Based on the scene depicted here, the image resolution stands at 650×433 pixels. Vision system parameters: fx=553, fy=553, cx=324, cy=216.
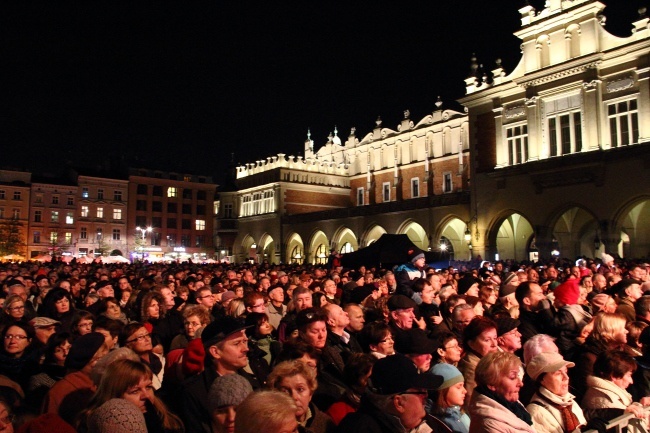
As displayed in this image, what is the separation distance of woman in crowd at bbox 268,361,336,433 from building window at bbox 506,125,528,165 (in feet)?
91.0

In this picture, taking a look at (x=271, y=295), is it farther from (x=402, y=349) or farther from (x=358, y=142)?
(x=358, y=142)

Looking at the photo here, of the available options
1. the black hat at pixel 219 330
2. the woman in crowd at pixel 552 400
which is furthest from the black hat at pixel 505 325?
the black hat at pixel 219 330

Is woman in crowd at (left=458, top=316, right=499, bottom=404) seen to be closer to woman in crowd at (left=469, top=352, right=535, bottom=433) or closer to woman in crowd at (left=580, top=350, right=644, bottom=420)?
woman in crowd at (left=580, top=350, right=644, bottom=420)

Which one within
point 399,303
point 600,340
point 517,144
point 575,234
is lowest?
point 600,340

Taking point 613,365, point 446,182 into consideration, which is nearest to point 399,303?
point 613,365

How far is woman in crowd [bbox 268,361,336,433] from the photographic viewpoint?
349cm

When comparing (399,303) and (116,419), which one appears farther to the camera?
(399,303)

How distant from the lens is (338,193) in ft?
163

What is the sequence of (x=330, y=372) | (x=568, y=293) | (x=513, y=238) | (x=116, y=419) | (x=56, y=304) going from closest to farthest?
(x=116, y=419)
(x=330, y=372)
(x=568, y=293)
(x=56, y=304)
(x=513, y=238)

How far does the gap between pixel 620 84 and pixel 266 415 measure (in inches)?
1091

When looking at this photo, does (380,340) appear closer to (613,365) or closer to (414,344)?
(414,344)

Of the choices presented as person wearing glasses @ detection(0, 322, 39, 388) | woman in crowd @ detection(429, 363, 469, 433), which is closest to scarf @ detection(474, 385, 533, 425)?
woman in crowd @ detection(429, 363, 469, 433)

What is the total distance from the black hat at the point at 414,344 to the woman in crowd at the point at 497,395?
855 mm

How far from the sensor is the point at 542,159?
27562 millimetres
